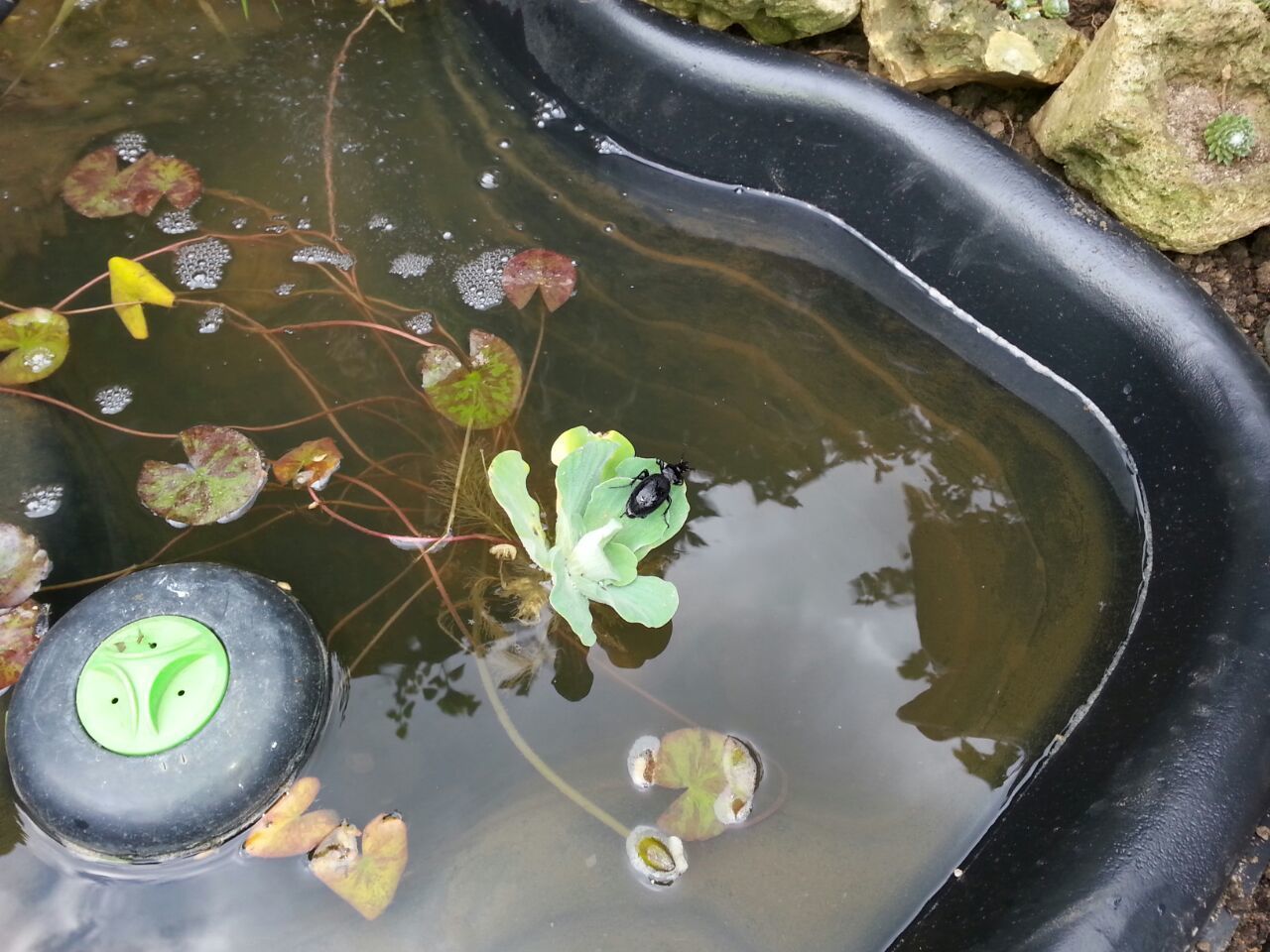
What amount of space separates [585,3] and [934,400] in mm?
1075

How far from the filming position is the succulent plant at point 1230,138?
1.35 metres

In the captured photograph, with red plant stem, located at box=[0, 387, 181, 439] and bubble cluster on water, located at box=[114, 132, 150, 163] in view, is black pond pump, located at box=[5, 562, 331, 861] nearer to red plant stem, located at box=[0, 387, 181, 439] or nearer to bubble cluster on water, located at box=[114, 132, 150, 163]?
red plant stem, located at box=[0, 387, 181, 439]

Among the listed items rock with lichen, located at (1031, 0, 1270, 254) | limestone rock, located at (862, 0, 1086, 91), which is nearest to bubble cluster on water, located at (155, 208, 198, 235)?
limestone rock, located at (862, 0, 1086, 91)

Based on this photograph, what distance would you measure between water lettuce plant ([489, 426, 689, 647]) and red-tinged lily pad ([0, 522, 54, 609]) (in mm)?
780

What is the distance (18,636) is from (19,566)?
0.11m

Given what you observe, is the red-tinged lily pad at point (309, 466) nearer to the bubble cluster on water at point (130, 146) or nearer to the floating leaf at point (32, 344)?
the floating leaf at point (32, 344)

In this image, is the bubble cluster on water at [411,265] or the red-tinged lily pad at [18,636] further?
the bubble cluster on water at [411,265]

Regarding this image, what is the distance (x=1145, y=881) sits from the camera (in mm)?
919

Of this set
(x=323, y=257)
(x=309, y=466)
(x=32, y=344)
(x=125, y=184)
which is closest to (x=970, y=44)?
(x=323, y=257)

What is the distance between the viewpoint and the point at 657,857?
120 centimetres

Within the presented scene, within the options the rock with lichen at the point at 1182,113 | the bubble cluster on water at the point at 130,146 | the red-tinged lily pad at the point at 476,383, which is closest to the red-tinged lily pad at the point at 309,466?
the red-tinged lily pad at the point at 476,383

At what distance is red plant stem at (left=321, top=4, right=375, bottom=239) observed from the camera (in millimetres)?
1732

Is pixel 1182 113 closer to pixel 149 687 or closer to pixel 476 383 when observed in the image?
pixel 476 383

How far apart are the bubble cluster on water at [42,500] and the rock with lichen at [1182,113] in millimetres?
1908
